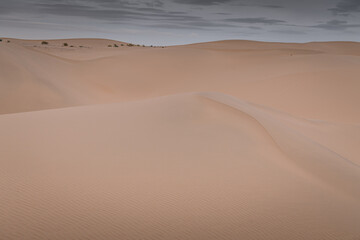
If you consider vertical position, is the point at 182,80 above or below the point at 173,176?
below

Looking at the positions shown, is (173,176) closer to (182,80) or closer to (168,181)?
(168,181)

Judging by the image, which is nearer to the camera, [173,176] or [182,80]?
[173,176]

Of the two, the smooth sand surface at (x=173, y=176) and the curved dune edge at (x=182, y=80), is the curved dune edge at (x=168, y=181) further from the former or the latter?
the curved dune edge at (x=182, y=80)

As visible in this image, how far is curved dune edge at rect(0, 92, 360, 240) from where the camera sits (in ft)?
10.4

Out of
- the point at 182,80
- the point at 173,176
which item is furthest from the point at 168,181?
the point at 182,80

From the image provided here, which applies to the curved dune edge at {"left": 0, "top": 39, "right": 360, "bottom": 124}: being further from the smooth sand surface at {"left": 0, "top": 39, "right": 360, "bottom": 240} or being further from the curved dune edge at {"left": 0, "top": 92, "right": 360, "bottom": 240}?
the curved dune edge at {"left": 0, "top": 92, "right": 360, "bottom": 240}

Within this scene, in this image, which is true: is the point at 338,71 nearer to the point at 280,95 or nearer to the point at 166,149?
the point at 280,95

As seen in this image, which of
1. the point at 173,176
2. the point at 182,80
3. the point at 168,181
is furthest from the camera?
the point at 182,80

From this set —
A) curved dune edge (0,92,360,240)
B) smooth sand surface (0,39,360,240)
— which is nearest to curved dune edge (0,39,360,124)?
smooth sand surface (0,39,360,240)

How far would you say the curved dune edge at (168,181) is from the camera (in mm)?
3168

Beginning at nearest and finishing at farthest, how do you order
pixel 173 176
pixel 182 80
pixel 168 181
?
pixel 168 181 < pixel 173 176 < pixel 182 80

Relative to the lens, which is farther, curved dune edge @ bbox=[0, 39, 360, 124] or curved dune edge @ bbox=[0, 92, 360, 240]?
curved dune edge @ bbox=[0, 39, 360, 124]

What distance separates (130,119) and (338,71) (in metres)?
15.2

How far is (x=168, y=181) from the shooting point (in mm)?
3990
